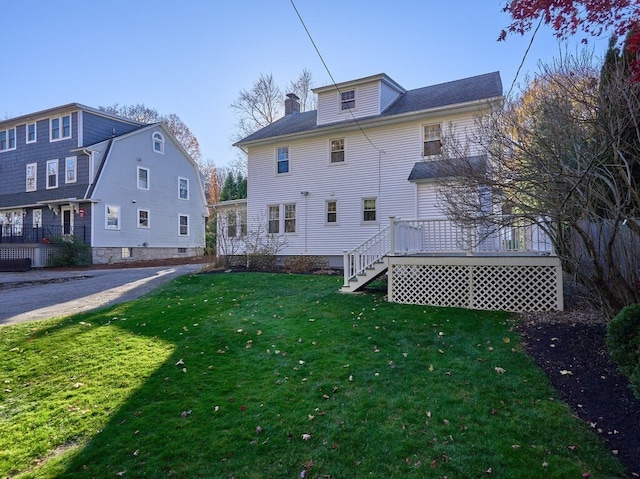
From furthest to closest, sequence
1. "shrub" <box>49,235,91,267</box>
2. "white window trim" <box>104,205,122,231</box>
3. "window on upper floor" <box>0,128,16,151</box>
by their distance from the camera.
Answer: "window on upper floor" <box>0,128,16,151</box> < "white window trim" <box>104,205,122,231</box> < "shrub" <box>49,235,91,267</box>

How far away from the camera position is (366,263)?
966 centimetres

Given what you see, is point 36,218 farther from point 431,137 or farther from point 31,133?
point 431,137

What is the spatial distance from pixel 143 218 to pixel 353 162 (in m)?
15.0

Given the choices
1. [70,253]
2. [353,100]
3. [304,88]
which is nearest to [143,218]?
[70,253]

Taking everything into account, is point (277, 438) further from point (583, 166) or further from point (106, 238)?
point (106, 238)

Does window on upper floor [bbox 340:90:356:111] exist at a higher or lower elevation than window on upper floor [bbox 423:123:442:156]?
higher

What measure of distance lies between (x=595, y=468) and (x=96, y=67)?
18.3m

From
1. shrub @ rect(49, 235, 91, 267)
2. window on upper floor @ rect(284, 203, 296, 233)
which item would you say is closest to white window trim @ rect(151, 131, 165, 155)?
shrub @ rect(49, 235, 91, 267)

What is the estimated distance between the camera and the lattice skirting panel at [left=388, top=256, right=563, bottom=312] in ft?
24.6

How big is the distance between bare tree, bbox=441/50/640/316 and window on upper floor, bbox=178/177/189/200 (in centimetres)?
2274

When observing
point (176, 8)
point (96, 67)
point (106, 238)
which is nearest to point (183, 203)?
point (106, 238)

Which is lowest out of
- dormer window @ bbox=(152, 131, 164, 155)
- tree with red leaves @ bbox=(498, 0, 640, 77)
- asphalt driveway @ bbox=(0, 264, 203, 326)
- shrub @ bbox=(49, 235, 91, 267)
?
asphalt driveway @ bbox=(0, 264, 203, 326)

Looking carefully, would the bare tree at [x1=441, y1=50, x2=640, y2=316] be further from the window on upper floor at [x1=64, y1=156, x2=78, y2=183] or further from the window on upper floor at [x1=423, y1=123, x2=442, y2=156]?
the window on upper floor at [x1=64, y1=156, x2=78, y2=183]

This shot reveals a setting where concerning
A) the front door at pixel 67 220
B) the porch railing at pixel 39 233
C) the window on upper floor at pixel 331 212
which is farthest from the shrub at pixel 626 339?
the front door at pixel 67 220
